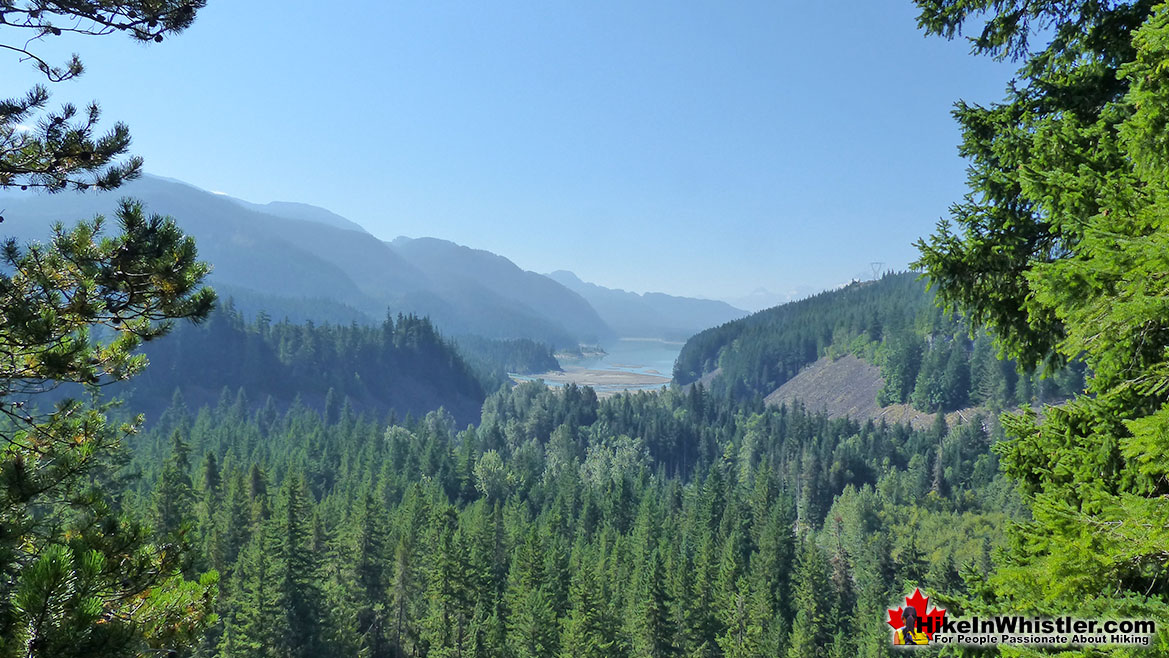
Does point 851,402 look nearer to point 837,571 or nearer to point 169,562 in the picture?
point 837,571

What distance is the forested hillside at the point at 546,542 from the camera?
113 feet

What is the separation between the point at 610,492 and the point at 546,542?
22349 millimetres

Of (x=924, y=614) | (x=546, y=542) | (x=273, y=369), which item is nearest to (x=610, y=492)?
(x=546, y=542)

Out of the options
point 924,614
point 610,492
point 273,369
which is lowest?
point 610,492

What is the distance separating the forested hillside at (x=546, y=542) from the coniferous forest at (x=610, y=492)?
287 millimetres

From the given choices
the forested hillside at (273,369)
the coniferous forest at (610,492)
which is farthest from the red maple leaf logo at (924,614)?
the forested hillside at (273,369)

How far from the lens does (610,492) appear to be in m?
77.3

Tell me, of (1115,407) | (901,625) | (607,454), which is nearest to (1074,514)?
(1115,407)

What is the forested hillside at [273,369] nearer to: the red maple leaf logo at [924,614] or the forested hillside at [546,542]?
the forested hillside at [546,542]

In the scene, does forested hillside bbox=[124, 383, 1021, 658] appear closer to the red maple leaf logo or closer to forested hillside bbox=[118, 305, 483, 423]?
the red maple leaf logo

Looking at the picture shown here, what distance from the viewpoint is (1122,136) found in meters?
6.00

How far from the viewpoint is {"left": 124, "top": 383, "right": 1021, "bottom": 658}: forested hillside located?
3438 centimetres

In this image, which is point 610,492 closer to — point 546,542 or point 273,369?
point 546,542

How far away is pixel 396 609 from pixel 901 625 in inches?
1742
